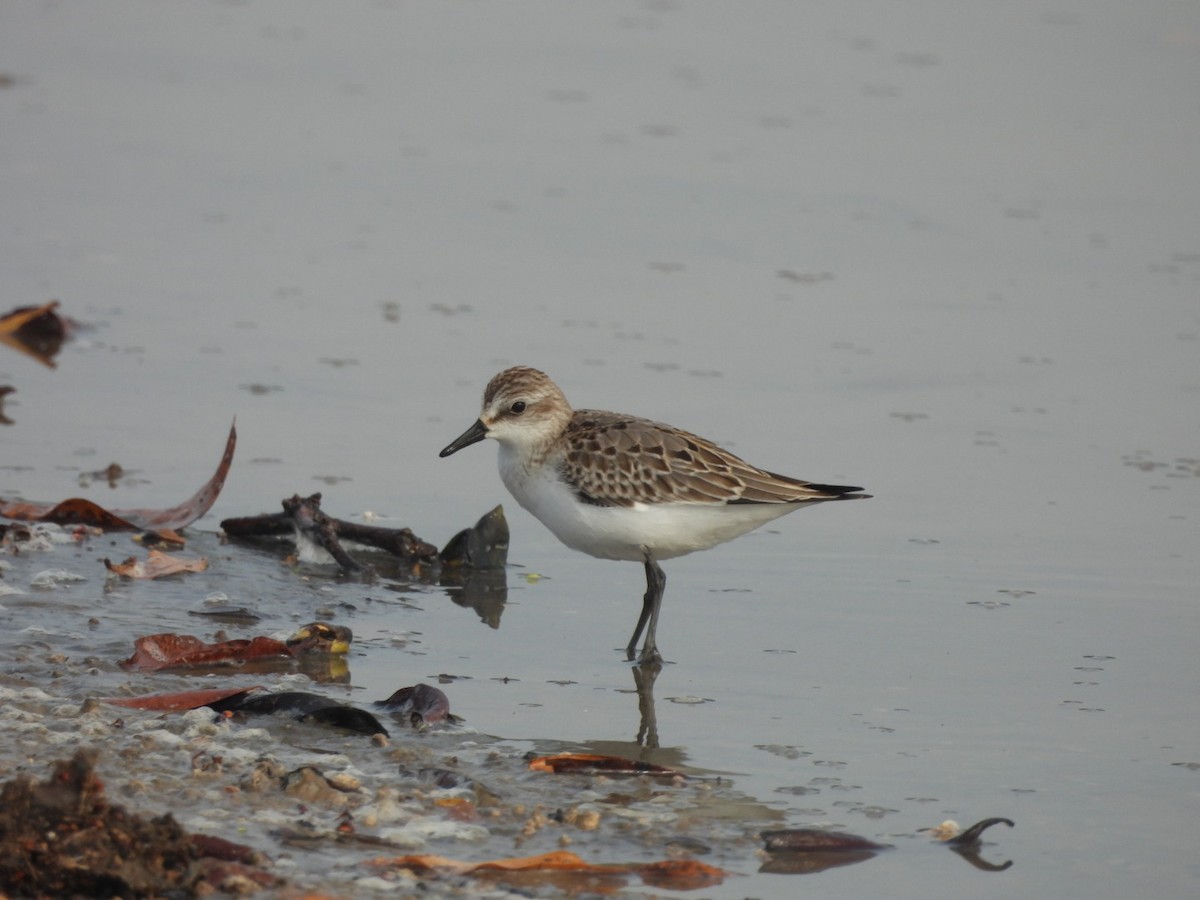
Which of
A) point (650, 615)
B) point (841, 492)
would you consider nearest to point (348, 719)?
point (650, 615)

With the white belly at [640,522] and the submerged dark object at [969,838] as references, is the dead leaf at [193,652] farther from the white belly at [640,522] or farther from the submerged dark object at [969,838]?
the submerged dark object at [969,838]

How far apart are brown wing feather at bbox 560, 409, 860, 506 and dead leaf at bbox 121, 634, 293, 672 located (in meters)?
1.35

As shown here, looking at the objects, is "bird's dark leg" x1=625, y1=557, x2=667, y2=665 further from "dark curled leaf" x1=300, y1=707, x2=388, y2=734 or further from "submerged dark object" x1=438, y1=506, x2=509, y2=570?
"dark curled leaf" x1=300, y1=707, x2=388, y2=734

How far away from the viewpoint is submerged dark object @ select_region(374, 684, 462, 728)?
5355 mm

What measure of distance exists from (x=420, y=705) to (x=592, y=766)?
641 millimetres

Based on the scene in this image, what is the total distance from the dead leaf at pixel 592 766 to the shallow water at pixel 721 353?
0.64 ft

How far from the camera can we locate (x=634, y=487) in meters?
6.52

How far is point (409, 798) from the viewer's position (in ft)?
15.5

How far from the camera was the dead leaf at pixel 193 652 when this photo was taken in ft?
18.7

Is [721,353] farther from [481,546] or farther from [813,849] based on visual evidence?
[813,849]

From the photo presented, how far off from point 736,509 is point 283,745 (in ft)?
6.99

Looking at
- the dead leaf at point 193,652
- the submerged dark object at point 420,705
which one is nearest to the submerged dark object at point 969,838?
the submerged dark object at point 420,705

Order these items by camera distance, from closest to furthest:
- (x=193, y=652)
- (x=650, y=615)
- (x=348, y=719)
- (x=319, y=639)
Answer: (x=348, y=719)
(x=193, y=652)
(x=319, y=639)
(x=650, y=615)

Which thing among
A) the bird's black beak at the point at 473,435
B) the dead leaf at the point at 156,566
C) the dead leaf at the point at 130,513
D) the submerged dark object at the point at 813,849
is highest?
the bird's black beak at the point at 473,435
